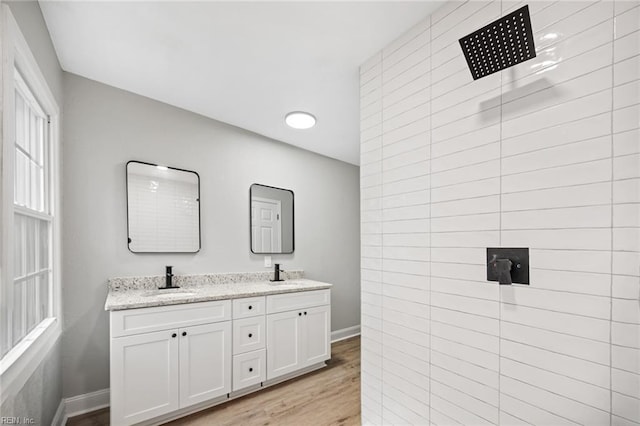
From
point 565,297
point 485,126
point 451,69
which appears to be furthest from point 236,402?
point 451,69

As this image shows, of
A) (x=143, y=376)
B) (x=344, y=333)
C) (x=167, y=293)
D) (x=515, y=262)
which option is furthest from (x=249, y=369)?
(x=515, y=262)

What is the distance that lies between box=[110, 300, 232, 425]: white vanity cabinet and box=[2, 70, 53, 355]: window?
1.51 feet

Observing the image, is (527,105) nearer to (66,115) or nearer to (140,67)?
(140,67)

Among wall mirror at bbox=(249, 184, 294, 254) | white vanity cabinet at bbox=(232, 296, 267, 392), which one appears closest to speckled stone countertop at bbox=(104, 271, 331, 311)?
white vanity cabinet at bbox=(232, 296, 267, 392)

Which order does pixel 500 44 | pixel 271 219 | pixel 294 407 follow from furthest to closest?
pixel 271 219
pixel 294 407
pixel 500 44

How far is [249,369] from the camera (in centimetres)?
252

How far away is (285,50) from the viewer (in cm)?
195

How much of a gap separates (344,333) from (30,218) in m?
3.47

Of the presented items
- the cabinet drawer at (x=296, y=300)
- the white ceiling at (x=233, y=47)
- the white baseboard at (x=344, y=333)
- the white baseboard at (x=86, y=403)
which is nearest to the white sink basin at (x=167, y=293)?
the cabinet drawer at (x=296, y=300)

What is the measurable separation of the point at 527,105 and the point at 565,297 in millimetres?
753

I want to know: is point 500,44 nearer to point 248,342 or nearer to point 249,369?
point 248,342

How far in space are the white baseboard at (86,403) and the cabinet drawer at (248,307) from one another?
1.16 m

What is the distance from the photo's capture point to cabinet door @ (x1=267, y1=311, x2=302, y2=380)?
267 centimetres

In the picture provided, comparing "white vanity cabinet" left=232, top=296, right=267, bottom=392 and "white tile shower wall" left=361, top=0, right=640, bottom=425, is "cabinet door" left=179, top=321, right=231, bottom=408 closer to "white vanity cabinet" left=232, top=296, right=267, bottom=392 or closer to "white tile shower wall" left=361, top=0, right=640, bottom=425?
"white vanity cabinet" left=232, top=296, right=267, bottom=392
